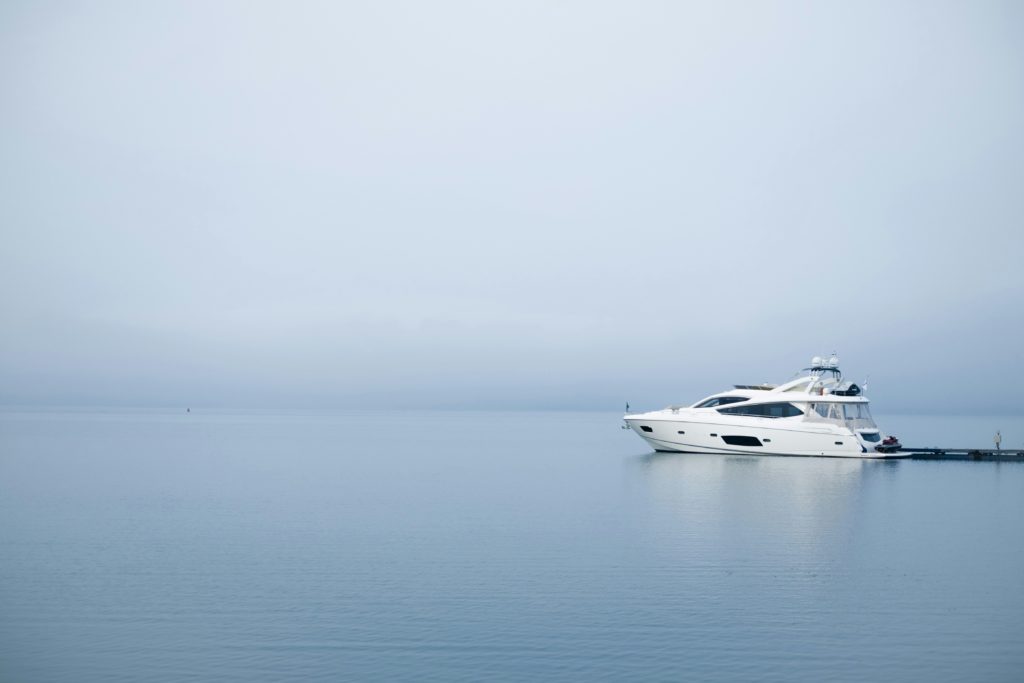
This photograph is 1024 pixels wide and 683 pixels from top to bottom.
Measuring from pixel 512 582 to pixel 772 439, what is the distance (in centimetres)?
4608

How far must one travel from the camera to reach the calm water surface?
65.3 feet

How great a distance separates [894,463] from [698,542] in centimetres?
4973

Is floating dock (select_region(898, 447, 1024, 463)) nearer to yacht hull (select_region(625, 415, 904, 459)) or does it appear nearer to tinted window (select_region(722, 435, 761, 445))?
yacht hull (select_region(625, 415, 904, 459))

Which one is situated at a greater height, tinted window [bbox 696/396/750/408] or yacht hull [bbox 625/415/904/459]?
tinted window [bbox 696/396/750/408]

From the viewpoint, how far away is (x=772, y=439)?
2694 inches

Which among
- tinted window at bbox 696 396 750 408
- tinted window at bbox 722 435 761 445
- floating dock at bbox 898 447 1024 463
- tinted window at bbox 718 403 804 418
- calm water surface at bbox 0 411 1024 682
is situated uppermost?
tinted window at bbox 696 396 750 408

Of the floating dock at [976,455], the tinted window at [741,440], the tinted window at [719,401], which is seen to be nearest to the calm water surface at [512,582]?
the tinted window at [741,440]

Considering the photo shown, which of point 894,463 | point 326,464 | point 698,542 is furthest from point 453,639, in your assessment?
point 894,463

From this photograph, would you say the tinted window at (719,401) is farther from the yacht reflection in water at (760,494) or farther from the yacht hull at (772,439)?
the yacht reflection in water at (760,494)

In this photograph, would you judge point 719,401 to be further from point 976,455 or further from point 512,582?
point 512,582

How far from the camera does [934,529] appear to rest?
40.5 meters

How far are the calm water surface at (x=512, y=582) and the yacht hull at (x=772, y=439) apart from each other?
36.8 feet

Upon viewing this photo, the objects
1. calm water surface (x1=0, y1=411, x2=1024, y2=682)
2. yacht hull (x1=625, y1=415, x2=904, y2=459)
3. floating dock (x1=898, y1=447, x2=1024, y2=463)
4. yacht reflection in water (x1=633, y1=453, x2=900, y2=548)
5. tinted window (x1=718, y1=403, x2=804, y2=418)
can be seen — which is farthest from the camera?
floating dock (x1=898, y1=447, x2=1024, y2=463)

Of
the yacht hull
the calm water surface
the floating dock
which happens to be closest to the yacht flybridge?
the yacht hull
